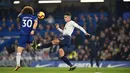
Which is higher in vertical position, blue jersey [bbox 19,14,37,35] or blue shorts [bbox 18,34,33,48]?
blue jersey [bbox 19,14,37,35]

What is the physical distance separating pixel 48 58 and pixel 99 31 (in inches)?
105

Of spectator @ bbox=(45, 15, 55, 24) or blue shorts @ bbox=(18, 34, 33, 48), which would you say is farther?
spectator @ bbox=(45, 15, 55, 24)

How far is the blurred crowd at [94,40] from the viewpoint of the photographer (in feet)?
51.1

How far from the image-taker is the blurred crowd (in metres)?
15.6

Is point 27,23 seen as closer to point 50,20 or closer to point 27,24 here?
point 27,24

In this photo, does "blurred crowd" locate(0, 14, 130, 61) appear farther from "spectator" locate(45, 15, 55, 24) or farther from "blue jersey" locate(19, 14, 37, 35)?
"blue jersey" locate(19, 14, 37, 35)

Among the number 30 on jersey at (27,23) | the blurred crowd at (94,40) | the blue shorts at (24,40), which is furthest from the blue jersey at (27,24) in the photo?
the blurred crowd at (94,40)

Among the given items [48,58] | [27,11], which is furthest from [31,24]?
[48,58]

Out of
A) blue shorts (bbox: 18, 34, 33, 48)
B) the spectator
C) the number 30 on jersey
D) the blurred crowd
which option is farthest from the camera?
the spectator

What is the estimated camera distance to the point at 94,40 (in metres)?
15.7

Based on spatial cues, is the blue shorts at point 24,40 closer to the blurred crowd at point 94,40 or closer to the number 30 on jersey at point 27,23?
the number 30 on jersey at point 27,23

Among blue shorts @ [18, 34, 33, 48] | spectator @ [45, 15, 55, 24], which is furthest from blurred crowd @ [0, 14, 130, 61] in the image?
blue shorts @ [18, 34, 33, 48]

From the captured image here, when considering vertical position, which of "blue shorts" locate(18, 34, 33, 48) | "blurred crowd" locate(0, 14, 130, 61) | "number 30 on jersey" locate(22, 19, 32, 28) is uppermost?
"number 30 on jersey" locate(22, 19, 32, 28)

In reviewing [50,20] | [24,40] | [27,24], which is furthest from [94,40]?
[24,40]
